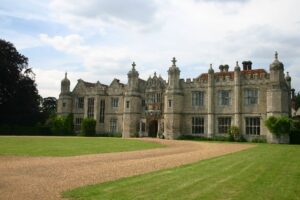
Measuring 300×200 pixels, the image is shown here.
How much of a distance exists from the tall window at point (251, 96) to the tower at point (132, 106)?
568 inches

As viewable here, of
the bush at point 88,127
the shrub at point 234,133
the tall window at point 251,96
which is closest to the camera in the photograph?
the tall window at point 251,96

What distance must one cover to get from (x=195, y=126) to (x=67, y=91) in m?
21.3

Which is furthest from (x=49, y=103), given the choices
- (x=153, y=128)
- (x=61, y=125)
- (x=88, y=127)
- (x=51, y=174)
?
(x=51, y=174)

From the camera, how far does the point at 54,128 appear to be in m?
49.4

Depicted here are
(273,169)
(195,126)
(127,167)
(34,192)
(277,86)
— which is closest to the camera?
(34,192)

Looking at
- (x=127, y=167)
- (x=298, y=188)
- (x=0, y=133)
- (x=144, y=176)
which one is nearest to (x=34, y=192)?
(x=144, y=176)

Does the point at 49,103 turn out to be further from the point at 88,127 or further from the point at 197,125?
the point at 197,125

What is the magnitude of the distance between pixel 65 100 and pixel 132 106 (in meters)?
12.1

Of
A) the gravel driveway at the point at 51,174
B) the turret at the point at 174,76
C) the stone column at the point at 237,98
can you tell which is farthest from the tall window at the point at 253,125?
the gravel driveway at the point at 51,174

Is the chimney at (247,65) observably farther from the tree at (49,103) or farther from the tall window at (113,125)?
the tree at (49,103)

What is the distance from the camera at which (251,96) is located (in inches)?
1505

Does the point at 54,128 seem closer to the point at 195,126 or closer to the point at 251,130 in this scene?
the point at 195,126

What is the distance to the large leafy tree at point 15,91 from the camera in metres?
44.4

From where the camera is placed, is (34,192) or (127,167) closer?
(34,192)
